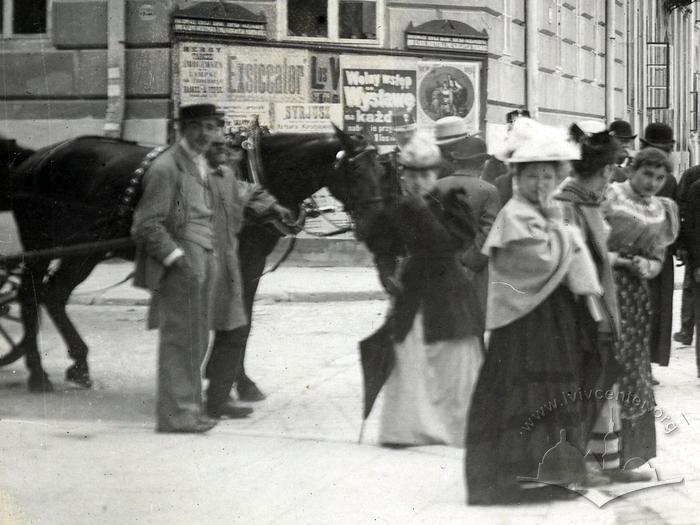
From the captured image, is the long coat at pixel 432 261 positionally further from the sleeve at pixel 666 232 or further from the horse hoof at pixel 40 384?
the horse hoof at pixel 40 384

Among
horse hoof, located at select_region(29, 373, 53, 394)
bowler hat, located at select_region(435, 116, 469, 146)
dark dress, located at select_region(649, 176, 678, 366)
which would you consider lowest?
horse hoof, located at select_region(29, 373, 53, 394)

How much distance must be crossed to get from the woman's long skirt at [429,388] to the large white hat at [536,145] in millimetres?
1153

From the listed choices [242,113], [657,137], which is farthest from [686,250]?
[242,113]

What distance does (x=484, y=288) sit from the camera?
18.3 ft

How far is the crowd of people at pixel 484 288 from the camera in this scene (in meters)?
4.61

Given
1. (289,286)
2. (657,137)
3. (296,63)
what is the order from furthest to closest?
1. (657,137)
2. (289,286)
3. (296,63)

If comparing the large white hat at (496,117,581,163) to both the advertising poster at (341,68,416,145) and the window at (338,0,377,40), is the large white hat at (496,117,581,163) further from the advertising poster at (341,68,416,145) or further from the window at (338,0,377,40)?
the window at (338,0,377,40)

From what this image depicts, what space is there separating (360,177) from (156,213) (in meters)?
1.05

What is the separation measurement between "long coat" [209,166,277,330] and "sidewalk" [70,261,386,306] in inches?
5.8

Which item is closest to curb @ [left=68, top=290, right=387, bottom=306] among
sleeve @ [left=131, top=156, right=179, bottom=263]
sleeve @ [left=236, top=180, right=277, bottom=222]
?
sleeve @ [left=131, top=156, right=179, bottom=263]

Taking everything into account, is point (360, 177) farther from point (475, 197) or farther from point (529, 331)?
point (529, 331)

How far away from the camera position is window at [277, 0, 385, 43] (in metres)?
5.19

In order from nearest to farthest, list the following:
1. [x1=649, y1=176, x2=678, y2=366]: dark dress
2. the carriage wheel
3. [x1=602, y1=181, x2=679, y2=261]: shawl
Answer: the carriage wheel
[x1=602, y1=181, x2=679, y2=261]: shawl
[x1=649, y1=176, x2=678, y2=366]: dark dress

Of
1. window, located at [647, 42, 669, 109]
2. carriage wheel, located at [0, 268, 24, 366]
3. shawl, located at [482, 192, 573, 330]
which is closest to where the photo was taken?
shawl, located at [482, 192, 573, 330]
